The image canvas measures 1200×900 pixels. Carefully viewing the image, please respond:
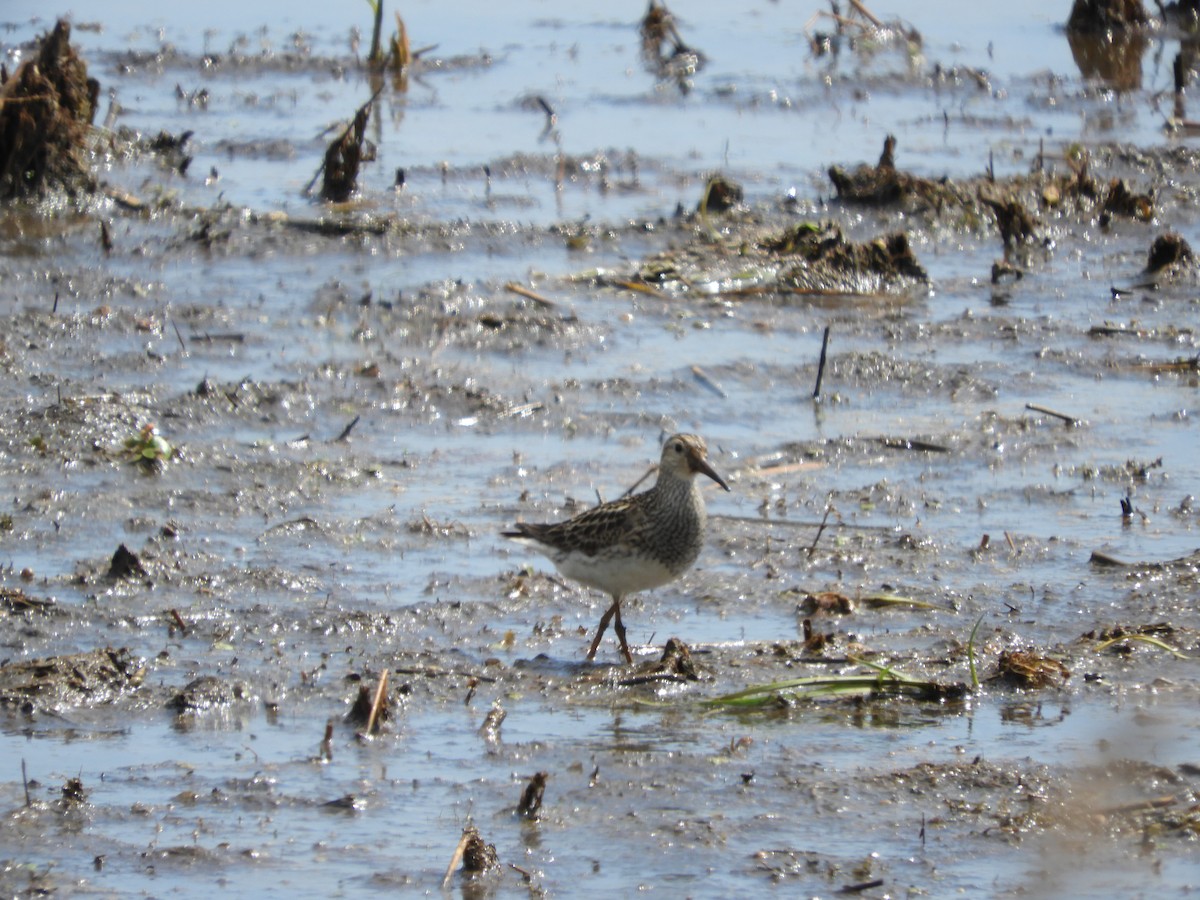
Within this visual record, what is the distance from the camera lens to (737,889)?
567 cm

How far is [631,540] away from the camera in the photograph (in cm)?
756

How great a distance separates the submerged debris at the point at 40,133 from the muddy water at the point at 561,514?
0.44 m

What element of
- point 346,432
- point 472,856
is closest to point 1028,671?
point 472,856

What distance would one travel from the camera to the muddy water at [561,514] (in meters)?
6.04

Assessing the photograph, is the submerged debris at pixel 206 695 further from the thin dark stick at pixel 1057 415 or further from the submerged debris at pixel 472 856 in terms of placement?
the thin dark stick at pixel 1057 415

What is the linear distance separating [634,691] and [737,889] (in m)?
1.59

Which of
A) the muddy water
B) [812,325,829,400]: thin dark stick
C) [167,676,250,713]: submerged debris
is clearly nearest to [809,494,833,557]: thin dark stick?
the muddy water

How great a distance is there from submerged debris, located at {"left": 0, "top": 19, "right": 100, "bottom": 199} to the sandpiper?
730cm

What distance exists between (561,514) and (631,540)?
1615mm

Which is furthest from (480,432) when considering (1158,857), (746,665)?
(1158,857)

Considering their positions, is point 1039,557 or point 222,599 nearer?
point 222,599

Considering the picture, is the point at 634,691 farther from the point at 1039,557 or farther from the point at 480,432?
the point at 480,432

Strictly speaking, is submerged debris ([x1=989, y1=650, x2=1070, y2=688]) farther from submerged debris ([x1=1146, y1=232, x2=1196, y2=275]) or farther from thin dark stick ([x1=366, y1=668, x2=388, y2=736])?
submerged debris ([x1=1146, y1=232, x2=1196, y2=275])

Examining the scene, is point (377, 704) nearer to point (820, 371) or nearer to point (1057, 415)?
point (820, 371)
